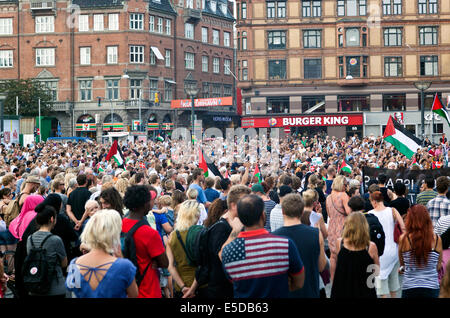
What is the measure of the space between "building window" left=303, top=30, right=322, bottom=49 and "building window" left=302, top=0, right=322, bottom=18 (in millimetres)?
1544

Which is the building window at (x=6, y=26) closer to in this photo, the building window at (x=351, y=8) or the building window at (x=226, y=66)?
the building window at (x=226, y=66)

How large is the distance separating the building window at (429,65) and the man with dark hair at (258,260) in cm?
5716

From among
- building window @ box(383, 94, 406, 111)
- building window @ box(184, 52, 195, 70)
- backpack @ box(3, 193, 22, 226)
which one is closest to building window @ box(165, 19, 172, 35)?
building window @ box(184, 52, 195, 70)

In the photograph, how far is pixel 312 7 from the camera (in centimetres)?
5928

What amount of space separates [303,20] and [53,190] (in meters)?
51.0

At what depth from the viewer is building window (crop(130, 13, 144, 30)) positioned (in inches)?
2522

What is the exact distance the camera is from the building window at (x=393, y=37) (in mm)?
58469

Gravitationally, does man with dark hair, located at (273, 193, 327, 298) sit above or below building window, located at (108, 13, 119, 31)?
below

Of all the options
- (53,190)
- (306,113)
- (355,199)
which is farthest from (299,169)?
(306,113)

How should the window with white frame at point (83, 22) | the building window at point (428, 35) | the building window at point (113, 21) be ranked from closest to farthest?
the building window at point (428, 35)
the building window at point (113, 21)
the window with white frame at point (83, 22)

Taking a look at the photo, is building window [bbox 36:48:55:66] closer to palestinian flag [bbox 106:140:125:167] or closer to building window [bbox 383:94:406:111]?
building window [bbox 383:94:406:111]

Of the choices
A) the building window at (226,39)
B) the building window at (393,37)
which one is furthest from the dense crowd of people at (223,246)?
the building window at (226,39)

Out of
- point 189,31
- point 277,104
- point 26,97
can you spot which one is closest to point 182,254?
point 277,104

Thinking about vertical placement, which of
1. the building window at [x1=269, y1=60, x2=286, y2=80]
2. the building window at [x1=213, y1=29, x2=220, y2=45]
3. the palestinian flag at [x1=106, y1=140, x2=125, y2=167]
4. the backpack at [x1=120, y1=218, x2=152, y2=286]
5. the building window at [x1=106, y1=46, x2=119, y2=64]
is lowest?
the backpack at [x1=120, y1=218, x2=152, y2=286]
